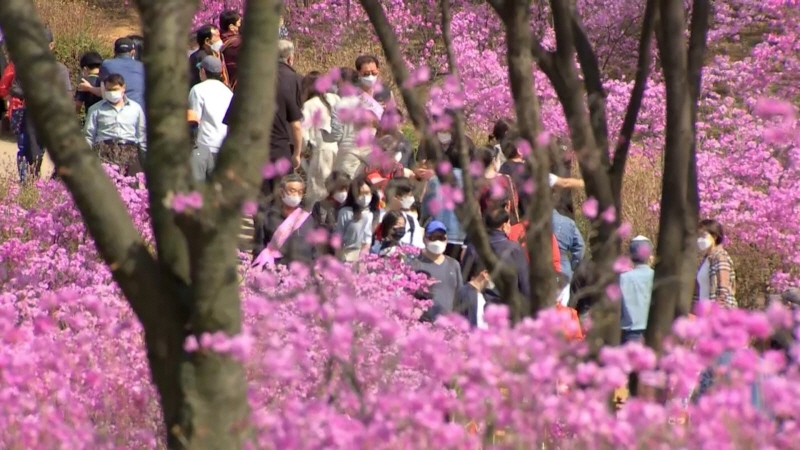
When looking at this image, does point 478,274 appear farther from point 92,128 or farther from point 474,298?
point 92,128

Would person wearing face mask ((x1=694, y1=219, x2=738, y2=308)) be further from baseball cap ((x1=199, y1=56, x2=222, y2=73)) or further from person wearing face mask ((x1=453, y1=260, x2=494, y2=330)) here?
baseball cap ((x1=199, y1=56, x2=222, y2=73))

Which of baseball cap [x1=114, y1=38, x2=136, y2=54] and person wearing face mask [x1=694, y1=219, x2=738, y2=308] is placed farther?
baseball cap [x1=114, y1=38, x2=136, y2=54]

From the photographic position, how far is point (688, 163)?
4.36m

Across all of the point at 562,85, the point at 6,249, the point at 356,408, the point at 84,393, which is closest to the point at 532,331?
the point at 356,408

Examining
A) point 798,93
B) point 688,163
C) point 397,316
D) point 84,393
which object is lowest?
point 84,393

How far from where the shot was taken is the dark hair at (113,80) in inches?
445

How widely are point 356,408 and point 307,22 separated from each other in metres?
20.2

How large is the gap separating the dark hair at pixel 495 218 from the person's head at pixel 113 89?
12.5 ft

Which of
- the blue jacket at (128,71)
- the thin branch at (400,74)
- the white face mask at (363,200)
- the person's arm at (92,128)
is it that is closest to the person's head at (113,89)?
the person's arm at (92,128)

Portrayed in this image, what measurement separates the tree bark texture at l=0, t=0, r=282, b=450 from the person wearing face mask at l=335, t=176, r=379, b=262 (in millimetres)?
4405

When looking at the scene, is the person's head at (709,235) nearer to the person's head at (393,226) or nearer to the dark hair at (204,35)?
the person's head at (393,226)

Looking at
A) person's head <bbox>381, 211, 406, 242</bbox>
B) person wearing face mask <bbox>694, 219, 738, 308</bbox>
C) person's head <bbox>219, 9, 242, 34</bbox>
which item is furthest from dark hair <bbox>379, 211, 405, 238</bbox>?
person's head <bbox>219, 9, 242, 34</bbox>

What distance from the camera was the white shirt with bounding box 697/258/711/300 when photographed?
931cm

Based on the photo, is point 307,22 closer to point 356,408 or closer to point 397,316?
point 397,316
